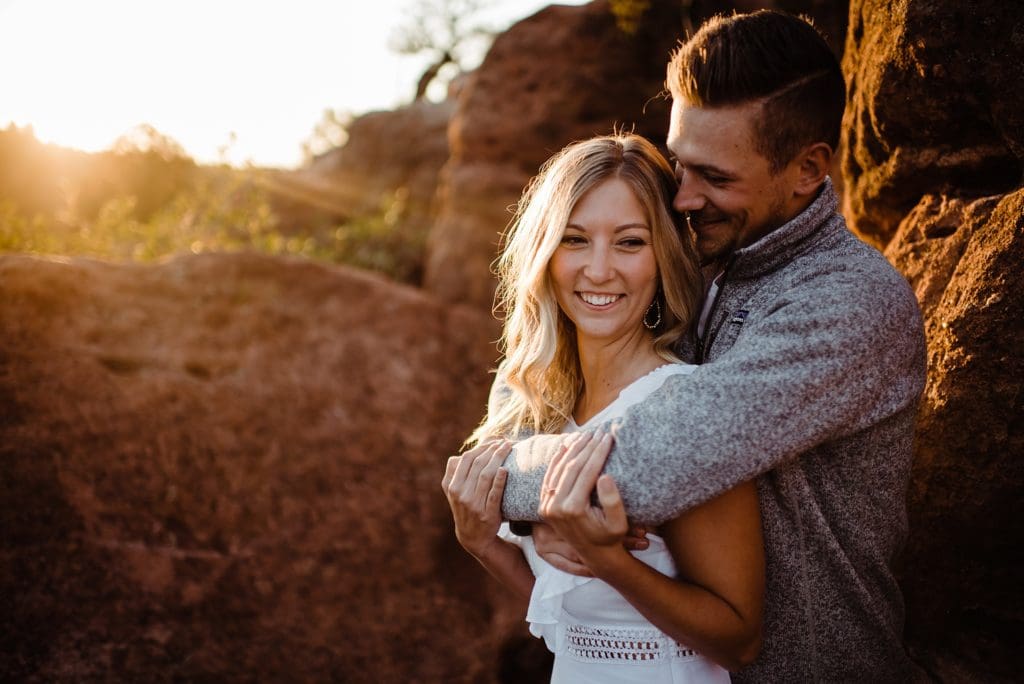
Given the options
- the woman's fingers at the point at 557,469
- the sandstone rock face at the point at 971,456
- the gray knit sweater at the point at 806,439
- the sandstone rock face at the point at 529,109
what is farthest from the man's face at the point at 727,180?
the sandstone rock face at the point at 529,109

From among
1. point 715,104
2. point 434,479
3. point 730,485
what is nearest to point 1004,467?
point 730,485

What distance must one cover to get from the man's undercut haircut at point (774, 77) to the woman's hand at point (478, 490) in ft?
3.98

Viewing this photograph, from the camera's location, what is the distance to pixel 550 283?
2.54 metres

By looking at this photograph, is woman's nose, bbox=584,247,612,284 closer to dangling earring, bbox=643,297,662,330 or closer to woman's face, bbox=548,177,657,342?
woman's face, bbox=548,177,657,342

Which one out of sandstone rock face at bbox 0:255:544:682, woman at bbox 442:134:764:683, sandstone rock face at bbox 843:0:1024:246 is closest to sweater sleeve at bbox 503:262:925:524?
woman at bbox 442:134:764:683

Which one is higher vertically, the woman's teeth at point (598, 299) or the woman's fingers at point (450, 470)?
the woman's teeth at point (598, 299)

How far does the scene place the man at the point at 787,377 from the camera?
167 cm

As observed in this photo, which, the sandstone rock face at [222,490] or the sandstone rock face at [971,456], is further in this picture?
the sandstone rock face at [222,490]

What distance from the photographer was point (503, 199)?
6.34m

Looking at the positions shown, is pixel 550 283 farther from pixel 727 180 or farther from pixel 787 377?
pixel 787 377

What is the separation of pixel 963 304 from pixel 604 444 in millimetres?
1449

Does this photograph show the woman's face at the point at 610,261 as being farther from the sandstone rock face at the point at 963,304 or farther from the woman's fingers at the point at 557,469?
the sandstone rock face at the point at 963,304

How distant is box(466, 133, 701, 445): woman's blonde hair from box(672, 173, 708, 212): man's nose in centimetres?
5

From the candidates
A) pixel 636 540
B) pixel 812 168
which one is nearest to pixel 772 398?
pixel 636 540
